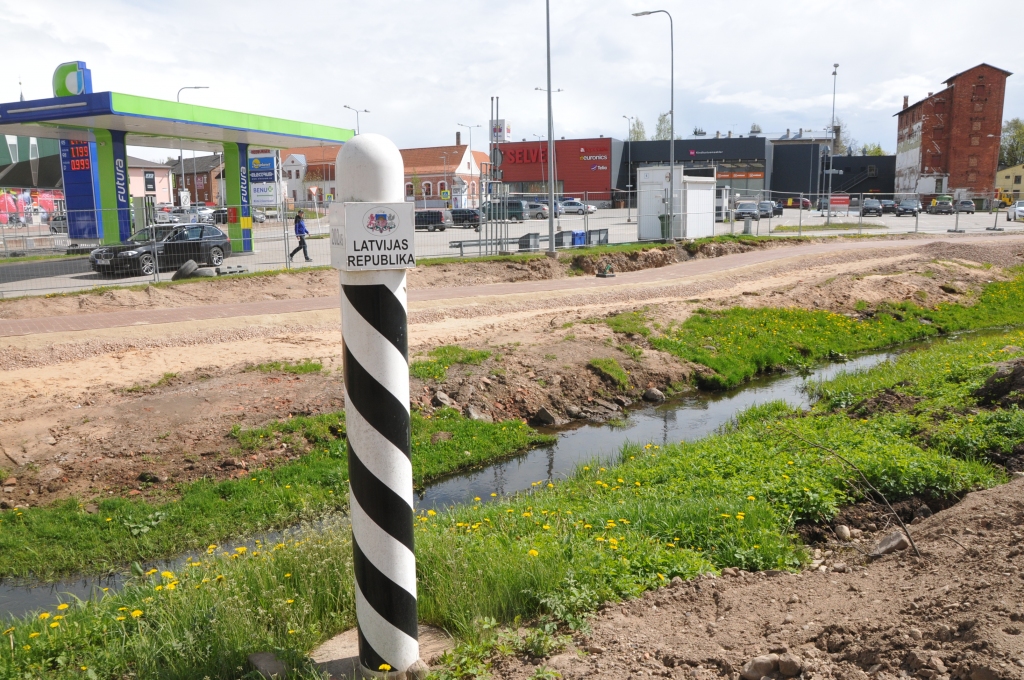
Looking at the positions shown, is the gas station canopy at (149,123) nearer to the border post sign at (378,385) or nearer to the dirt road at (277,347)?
the dirt road at (277,347)

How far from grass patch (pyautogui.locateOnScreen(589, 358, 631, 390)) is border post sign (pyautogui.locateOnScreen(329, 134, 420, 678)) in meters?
10.9

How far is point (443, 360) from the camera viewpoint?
45.7ft

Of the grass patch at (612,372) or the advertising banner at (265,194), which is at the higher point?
the advertising banner at (265,194)

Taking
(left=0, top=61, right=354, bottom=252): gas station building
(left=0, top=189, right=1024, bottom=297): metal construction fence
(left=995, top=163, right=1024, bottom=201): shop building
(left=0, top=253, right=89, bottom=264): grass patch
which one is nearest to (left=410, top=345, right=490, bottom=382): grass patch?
(left=0, top=189, right=1024, bottom=297): metal construction fence

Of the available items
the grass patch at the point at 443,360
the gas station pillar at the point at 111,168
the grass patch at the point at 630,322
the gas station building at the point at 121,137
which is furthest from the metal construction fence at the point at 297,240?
the grass patch at the point at 630,322

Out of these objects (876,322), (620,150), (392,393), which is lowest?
(876,322)

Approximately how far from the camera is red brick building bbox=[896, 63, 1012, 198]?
79000 mm

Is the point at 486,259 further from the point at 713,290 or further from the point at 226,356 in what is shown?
the point at 226,356

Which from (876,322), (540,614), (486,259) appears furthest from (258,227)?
(540,614)

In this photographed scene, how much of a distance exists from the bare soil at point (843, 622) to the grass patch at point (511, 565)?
243 mm

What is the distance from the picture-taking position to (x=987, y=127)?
79188mm

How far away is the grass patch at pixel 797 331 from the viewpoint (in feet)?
53.7

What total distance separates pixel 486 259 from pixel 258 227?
14991 mm

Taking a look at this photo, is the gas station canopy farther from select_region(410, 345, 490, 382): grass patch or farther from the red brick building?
the red brick building
